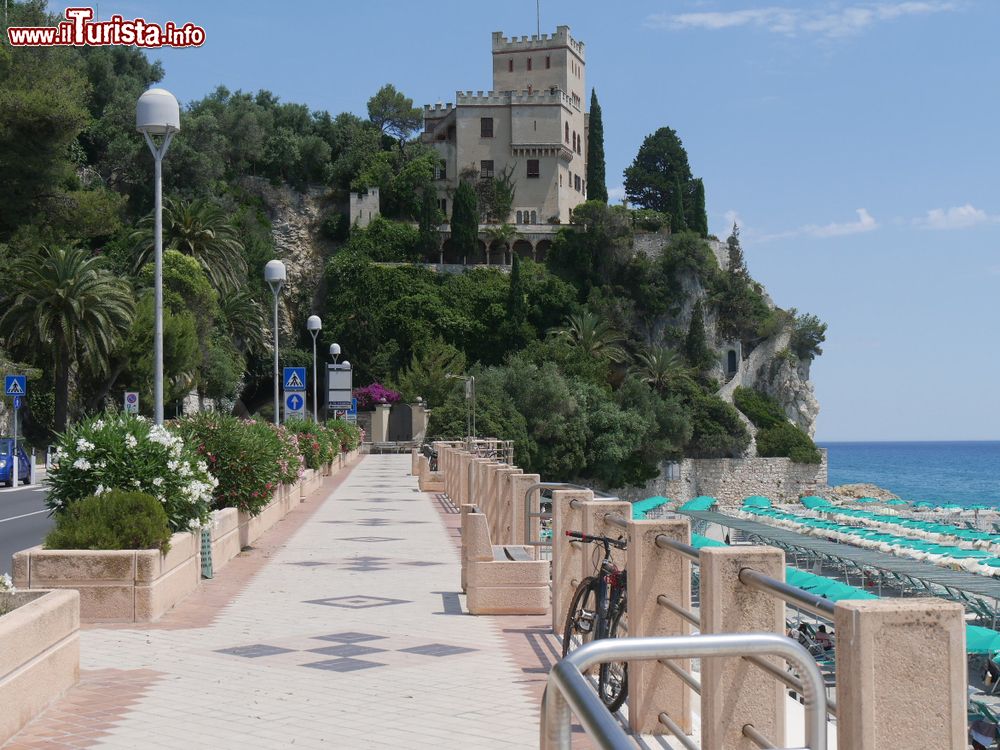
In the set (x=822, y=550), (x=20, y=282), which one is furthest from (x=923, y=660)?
(x=20, y=282)

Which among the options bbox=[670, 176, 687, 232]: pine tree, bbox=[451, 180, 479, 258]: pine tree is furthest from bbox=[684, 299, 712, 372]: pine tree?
bbox=[451, 180, 479, 258]: pine tree

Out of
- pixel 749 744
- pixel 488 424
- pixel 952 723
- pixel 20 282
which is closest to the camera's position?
pixel 952 723

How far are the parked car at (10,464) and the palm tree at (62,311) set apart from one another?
10134 millimetres

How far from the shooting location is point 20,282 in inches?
1925

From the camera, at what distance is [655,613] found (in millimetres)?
6906

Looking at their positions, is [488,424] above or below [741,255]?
below

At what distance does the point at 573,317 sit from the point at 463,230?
39.1 ft

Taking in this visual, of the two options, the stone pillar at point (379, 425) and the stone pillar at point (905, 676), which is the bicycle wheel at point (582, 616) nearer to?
the stone pillar at point (905, 676)

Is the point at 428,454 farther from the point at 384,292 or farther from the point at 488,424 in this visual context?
the point at 384,292

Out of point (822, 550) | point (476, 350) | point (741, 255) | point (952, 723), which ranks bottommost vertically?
point (822, 550)

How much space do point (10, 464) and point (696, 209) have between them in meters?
77.0

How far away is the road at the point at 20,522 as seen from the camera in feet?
58.6

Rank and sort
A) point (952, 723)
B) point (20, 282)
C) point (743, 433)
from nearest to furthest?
point (952, 723) < point (20, 282) < point (743, 433)

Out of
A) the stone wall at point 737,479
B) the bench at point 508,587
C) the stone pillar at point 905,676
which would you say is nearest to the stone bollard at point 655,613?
the stone pillar at point 905,676
